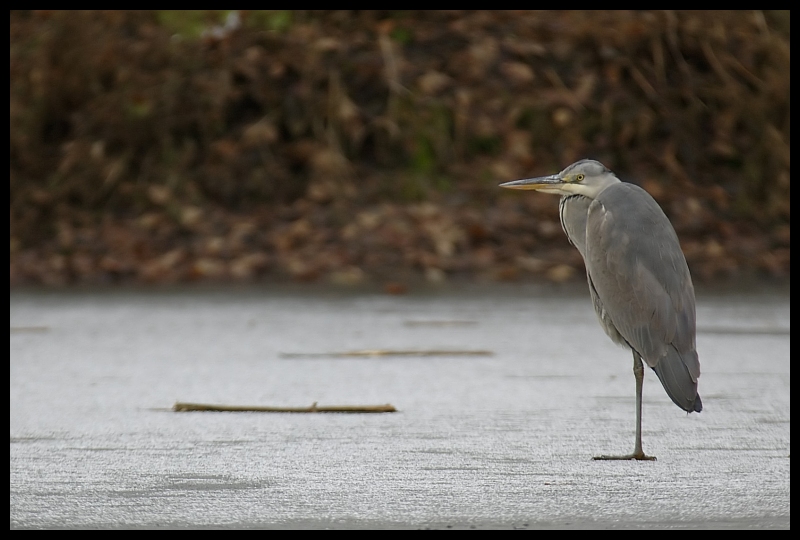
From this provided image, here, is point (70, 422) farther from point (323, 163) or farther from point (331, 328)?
point (323, 163)

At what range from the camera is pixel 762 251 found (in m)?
10.3

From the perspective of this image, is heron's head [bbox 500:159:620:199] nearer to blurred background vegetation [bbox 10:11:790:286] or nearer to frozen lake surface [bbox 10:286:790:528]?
frozen lake surface [bbox 10:286:790:528]

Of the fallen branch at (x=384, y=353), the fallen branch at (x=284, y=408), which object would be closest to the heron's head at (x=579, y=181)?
the fallen branch at (x=284, y=408)

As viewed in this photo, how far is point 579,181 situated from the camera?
14.7 feet

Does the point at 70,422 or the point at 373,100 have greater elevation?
the point at 70,422

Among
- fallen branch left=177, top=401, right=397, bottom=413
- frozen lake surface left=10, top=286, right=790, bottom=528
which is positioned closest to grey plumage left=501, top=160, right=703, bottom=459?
frozen lake surface left=10, top=286, right=790, bottom=528

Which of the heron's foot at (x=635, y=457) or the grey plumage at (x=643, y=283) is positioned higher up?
the grey plumage at (x=643, y=283)

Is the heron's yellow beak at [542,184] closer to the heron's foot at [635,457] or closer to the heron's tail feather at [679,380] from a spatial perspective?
the heron's tail feather at [679,380]

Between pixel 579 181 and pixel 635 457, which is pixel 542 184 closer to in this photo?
pixel 579 181

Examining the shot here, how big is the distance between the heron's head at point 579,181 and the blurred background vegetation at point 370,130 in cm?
558

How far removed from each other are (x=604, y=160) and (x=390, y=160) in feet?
6.38

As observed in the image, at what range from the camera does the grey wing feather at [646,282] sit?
4121mm

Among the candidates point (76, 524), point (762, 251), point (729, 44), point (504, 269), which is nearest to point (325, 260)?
point (504, 269)

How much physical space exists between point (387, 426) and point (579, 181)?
1087 mm
